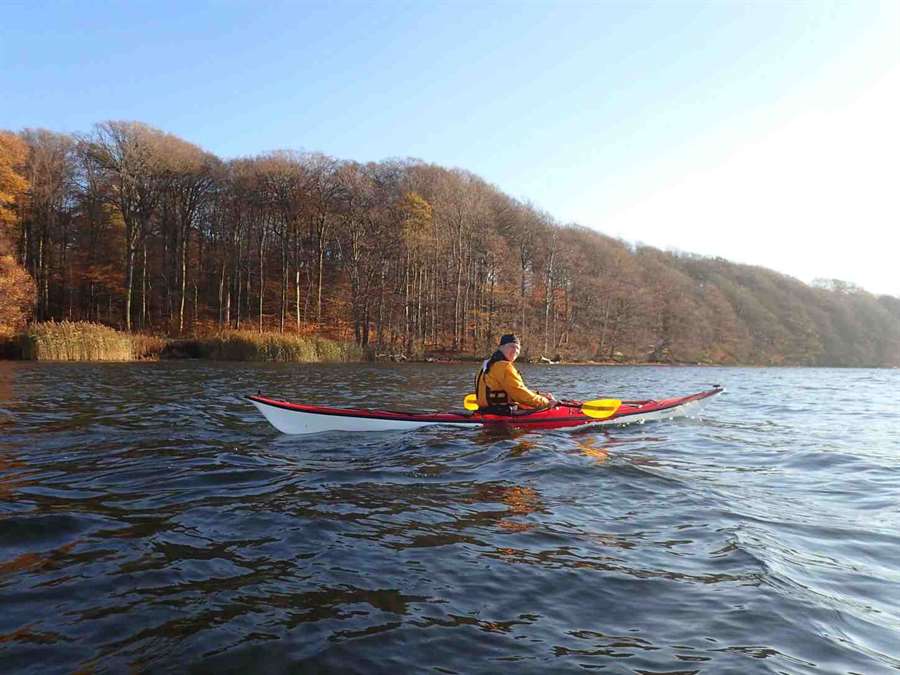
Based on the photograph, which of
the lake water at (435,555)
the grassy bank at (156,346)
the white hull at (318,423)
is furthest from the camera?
the grassy bank at (156,346)

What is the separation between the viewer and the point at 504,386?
934cm

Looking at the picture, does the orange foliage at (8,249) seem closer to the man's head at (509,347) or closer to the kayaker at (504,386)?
the kayaker at (504,386)

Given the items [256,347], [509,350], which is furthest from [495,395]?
[256,347]

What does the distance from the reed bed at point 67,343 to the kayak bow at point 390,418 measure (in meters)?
19.1

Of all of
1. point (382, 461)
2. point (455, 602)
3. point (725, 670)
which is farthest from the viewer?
point (382, 461)

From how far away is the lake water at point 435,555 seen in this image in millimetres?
3000

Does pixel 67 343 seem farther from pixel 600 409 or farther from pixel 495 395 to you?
pixel 600 409

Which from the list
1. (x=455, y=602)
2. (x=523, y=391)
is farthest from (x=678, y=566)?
(x=523, y=391)

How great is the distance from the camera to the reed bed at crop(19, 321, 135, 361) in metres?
23.2

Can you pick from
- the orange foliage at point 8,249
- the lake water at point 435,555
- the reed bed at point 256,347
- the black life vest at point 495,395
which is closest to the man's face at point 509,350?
the black life vest at point 495,395

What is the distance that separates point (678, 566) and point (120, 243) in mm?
A: 46659

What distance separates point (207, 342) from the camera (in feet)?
93.7

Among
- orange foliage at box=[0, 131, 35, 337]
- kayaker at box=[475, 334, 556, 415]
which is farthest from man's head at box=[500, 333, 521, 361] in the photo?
orange foliage at box=[0, 131, 35, 337]

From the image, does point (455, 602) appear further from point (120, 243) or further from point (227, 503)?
point (120, 243)
